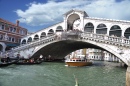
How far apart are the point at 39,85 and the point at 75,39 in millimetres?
9980

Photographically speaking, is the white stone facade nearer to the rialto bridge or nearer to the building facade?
the rialto bridge

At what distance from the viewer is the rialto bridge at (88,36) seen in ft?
44.6

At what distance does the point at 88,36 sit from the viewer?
1548 cm

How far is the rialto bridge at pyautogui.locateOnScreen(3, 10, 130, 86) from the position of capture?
44.6 ft

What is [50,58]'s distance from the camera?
885 inches

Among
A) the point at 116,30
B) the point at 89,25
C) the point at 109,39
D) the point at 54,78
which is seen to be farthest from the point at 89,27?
the point at 54,78

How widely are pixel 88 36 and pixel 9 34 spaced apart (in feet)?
38.9

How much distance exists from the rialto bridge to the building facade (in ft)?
10.7

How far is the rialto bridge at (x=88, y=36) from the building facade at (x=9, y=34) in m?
3.26

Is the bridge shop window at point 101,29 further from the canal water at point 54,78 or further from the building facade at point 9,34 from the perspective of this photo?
the building facade at point 9,34

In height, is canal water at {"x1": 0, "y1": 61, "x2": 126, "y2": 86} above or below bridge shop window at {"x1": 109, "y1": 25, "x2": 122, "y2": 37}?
below

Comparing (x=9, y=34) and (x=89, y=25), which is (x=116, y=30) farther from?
(x=9, y=34)

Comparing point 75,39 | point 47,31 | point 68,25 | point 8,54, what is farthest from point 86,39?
point 8,54

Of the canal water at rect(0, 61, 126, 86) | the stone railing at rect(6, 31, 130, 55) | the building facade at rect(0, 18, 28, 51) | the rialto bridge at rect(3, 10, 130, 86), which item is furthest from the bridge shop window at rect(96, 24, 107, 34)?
the building facade at rect(0, 18, 28, 51)
